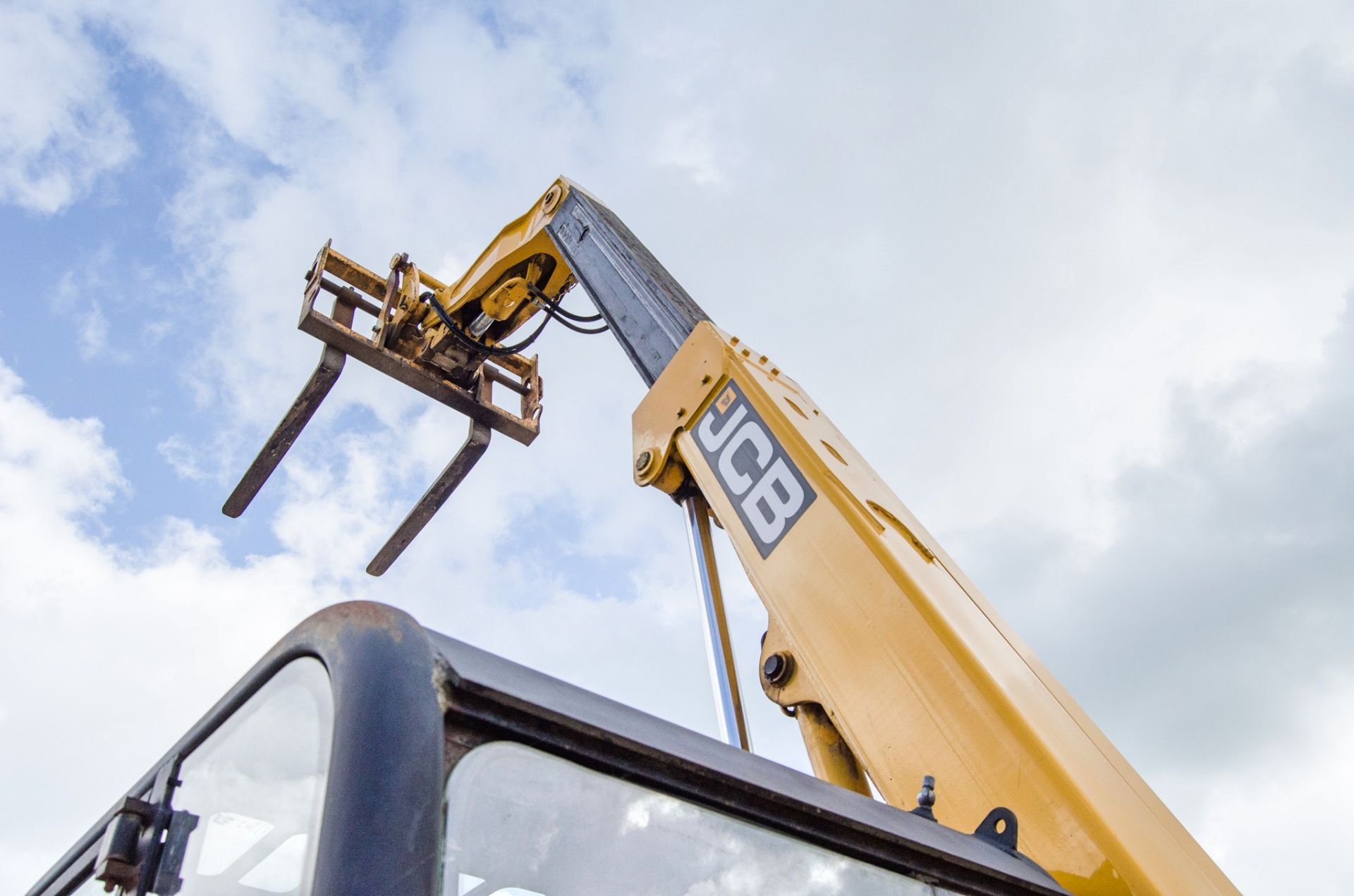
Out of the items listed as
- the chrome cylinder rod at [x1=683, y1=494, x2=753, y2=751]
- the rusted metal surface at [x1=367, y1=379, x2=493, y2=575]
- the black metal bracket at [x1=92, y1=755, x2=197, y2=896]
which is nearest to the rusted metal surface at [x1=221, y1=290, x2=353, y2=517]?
the rusted metal surface at [x1=367, y1=379, x2=493, y2=575]

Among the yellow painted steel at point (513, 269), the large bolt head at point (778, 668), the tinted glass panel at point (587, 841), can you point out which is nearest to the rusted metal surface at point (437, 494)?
the yellow painted steel at point (513, 269)

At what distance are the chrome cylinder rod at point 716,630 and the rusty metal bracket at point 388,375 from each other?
3.03m

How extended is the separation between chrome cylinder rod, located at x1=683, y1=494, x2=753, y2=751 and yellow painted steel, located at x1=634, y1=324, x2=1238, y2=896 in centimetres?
16

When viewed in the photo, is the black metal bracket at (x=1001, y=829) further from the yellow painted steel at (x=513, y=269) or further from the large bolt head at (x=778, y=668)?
the yellow painted steel at (x=513, y=269)

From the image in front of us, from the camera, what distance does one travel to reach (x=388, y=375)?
5738mm

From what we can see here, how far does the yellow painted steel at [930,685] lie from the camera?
1.67 metres

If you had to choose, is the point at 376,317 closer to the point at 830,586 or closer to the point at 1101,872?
the point at 830,586

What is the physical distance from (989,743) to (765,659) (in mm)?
936

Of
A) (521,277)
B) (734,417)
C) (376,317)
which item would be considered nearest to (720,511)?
(734,417)

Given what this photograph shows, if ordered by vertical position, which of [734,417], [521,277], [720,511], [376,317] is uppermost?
[376,317]

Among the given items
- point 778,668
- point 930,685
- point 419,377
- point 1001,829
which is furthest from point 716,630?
point 419,377

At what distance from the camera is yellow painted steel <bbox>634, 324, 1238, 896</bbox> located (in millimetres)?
1668

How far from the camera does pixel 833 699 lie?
2223 mm

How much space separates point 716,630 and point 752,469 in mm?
467
